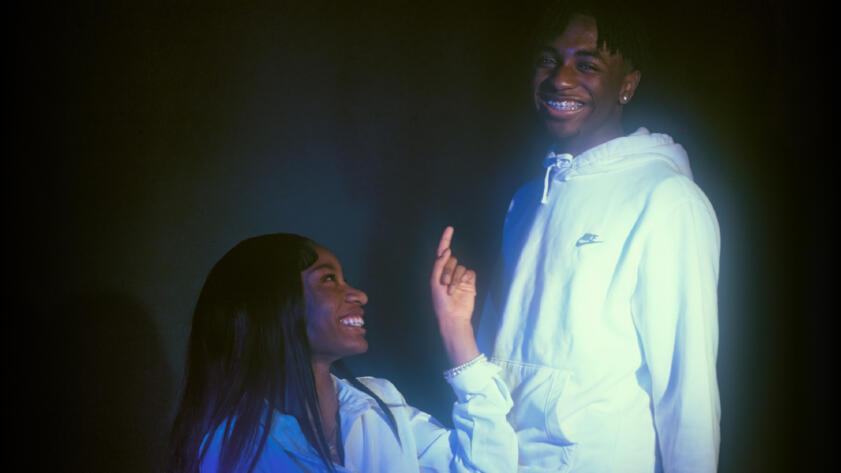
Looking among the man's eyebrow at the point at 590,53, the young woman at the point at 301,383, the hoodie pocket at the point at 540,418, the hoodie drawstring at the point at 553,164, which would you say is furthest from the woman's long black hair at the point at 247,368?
the man's eyebrow at the point at 590,53

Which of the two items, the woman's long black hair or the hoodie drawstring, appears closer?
the woman's long black hair

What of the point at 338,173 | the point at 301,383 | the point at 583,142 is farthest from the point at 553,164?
the point at 301,383

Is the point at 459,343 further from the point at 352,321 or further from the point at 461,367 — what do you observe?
the point at 352,321


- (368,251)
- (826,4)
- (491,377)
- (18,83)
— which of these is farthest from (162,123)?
(826,4)

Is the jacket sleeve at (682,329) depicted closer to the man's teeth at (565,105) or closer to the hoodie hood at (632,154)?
the hoodie hood at (632,154)

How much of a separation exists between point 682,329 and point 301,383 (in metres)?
0.65

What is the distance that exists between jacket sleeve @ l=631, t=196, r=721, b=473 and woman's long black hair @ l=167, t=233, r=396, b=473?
1.90ft

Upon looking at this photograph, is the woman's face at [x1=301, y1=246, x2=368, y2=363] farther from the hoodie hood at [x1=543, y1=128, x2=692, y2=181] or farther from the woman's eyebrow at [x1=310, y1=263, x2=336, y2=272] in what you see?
the hoodie hood at [x1=543, y1=128, x2=692, y2=181]

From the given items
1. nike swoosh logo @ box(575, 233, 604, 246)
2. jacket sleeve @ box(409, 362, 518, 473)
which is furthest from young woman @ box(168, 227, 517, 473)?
nike swoosh logo @ box(575, 233, 604, 246)

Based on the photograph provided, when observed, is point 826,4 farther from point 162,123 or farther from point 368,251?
point 162,123

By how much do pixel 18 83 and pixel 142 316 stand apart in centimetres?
57

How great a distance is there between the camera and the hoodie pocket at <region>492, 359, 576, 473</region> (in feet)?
3.49

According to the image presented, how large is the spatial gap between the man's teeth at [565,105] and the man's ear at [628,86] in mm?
84

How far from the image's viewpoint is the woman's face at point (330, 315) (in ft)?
3.68
